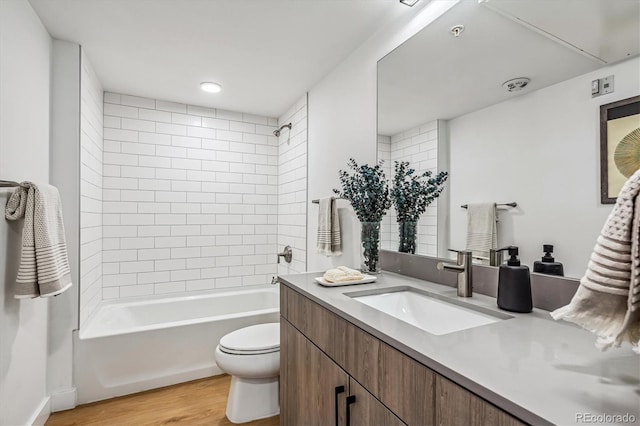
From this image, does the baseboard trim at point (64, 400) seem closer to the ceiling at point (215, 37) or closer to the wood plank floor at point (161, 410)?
the wood plank floor at point (161, 410)

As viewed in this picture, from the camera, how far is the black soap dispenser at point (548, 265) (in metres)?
1.10

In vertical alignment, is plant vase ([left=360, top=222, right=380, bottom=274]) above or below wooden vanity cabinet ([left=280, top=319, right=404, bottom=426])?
above

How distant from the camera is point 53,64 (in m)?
2.06

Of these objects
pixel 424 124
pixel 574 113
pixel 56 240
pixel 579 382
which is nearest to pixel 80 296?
pixel 56 240

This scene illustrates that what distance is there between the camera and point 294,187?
3141mm

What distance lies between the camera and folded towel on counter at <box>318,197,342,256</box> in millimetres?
2270

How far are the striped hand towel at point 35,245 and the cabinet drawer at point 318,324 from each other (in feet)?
3.76

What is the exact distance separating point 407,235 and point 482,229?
0.44 meters

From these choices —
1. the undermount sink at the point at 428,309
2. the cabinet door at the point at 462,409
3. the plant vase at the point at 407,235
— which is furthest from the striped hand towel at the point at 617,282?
the plant vase at the point at 407,235

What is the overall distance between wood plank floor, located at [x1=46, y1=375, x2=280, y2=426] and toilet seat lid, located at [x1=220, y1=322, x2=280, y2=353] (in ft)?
1.47

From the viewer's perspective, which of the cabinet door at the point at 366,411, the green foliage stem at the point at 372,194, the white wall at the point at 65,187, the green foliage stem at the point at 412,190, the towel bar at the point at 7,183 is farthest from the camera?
the white wall at the point at 65,187

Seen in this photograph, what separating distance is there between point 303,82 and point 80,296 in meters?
2.24

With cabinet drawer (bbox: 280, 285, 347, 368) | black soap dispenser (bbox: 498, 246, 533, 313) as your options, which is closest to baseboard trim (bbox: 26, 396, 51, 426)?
cabinet drawer (bbox: 280, 285, 347, 368)

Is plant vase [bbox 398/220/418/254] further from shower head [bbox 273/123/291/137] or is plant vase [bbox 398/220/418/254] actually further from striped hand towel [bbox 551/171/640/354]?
shower head [bbox 273/123/291/137]
